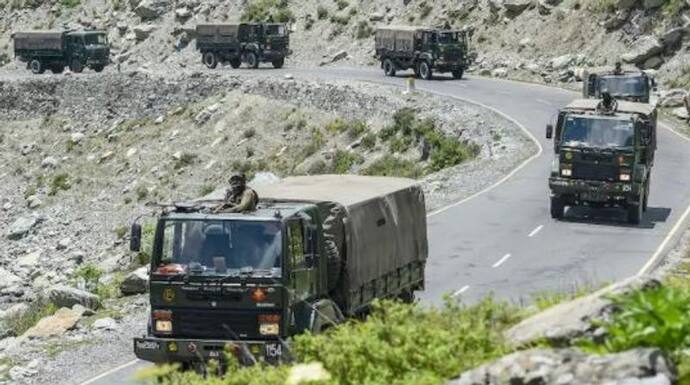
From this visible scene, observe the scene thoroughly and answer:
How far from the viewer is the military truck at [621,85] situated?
47.3 meters

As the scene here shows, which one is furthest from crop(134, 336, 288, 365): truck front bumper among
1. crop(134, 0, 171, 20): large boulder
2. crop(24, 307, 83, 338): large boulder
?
crop(134, 0, 171, 20): large boulder

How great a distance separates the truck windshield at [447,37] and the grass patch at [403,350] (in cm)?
5682

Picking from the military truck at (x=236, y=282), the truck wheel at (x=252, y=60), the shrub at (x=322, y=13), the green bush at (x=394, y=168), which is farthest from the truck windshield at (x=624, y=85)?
the shrub at (x=322, y=13)

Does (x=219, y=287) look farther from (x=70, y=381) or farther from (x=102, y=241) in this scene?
(x=102, y=241)

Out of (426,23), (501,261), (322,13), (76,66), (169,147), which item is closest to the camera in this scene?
(501,261)

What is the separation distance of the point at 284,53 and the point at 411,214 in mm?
58693

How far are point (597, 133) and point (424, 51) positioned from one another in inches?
1482

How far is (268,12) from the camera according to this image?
288 ft

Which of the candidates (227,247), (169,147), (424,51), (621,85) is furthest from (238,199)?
(424,51)

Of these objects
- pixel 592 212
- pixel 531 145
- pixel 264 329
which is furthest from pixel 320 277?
pixel 531 145

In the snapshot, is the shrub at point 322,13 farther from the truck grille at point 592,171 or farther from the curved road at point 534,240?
the truck grille at point 592,171

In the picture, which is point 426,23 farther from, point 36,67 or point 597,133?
point 597,133

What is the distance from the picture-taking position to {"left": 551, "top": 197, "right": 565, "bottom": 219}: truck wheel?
1366 inches

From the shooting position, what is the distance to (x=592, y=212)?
1446 inches
